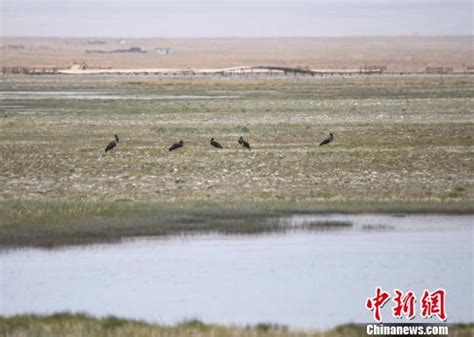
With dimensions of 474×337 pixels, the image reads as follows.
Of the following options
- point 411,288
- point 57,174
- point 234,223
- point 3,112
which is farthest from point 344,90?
point 411,288

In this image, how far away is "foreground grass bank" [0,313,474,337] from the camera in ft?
43.4

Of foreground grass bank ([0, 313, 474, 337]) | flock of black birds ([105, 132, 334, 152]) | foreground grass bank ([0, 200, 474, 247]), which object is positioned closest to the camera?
foreground grass bank ([0, 313, 474, 337])

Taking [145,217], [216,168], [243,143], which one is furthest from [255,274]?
[243,143]

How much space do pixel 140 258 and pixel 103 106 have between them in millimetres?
41545

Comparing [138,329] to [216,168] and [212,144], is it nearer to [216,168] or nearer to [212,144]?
[216,168]

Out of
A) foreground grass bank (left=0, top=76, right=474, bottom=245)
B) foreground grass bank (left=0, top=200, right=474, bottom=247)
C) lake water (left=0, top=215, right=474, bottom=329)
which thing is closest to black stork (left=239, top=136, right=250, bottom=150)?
foreground grass bank (left=0, top=76, right=474, bottom=245)

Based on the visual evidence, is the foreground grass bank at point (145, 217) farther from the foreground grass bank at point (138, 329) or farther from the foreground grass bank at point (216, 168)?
the foreground grass bank at point (138, 329)

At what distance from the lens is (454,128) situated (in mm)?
41188

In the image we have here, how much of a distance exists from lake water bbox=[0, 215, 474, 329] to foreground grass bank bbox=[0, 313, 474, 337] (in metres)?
0.56

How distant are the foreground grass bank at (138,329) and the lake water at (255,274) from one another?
561 mm

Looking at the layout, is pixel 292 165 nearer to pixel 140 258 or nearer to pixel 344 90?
pixel 140 258

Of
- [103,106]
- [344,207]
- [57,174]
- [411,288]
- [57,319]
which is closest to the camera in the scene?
[57,319]

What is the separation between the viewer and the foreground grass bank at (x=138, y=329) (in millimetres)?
13234

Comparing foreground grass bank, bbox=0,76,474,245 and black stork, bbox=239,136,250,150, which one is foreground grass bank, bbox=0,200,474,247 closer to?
foreground grass bank, bbox=0,76,474,245
